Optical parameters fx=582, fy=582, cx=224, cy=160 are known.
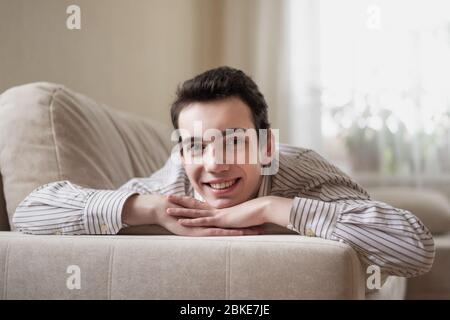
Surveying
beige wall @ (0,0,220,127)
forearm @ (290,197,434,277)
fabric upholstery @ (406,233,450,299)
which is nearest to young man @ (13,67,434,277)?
forearm @ (290,197,434,277)

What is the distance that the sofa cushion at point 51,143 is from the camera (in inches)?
54.5

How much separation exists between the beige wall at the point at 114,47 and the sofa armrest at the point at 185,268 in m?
0.95

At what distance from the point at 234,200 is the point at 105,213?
0.91ft

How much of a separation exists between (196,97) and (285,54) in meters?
2.52

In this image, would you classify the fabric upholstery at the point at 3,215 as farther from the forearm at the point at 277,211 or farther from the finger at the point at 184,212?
the forearm at the point at 277,211

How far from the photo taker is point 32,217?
3.85 ft

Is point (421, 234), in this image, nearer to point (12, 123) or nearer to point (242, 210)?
point (242, 210)

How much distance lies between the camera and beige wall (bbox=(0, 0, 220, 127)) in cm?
187

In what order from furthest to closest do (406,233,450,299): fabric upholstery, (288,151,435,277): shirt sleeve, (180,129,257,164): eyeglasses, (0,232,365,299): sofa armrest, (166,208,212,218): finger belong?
(406,233,450,299): fabric upholstery → (180,129,257,164): eyeglasses → (166,208,212,218): finger → (288,151,435,277): shirt sleeve → (0,232,365,299): sofa armrest

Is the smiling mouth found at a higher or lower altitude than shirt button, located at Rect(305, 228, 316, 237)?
higher

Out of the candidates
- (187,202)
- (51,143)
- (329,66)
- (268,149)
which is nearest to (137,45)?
(329,66)

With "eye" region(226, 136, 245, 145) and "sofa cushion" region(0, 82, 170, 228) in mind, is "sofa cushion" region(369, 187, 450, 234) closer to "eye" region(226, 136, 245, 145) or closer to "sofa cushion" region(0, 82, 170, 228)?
"sofa cushion" region(0, 82, 170, 228)

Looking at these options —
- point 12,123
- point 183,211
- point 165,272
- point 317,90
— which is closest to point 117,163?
point 12,123

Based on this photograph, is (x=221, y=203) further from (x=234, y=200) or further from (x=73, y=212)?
(x=73, y=212)
